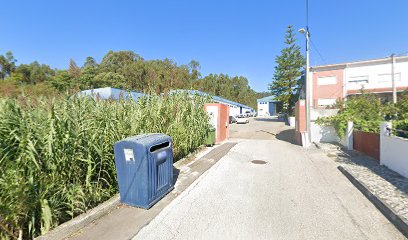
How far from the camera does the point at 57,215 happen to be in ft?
10.4

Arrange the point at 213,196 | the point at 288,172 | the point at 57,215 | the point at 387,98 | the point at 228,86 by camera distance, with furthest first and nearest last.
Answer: the point at 228,86, the point at 387,98, the point at 288,172, the point at 213,196, the point at 57,215

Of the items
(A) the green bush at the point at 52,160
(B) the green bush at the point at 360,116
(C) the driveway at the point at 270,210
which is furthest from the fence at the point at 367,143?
(A) the green bush at the point at 52,160

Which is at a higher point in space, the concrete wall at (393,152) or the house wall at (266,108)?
the house wall at (266,108)

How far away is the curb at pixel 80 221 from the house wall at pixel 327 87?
68.2 feet

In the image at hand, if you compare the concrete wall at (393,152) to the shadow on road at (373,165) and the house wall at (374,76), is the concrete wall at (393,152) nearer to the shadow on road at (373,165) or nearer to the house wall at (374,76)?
the shadow on road at (373,165)

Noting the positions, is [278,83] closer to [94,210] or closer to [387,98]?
[387,98]

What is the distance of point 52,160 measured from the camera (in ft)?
10.5

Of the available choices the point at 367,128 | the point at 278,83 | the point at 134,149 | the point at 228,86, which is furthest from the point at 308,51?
the point at 228,86

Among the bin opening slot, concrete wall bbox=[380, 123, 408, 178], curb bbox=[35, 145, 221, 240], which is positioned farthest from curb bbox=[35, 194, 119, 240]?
concrete wall bbox=[380, 123, 408, 178]

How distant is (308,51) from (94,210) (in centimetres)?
1276

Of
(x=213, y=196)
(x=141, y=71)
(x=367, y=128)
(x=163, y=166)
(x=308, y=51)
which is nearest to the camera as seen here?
(x=163, y=166)

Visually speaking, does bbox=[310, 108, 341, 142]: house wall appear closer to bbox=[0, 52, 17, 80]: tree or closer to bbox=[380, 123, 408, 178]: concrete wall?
bbox=[380, 123, 408, 178]: concrete wall

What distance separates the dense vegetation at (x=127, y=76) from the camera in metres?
7.33

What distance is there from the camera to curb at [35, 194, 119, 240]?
9.26 ft
